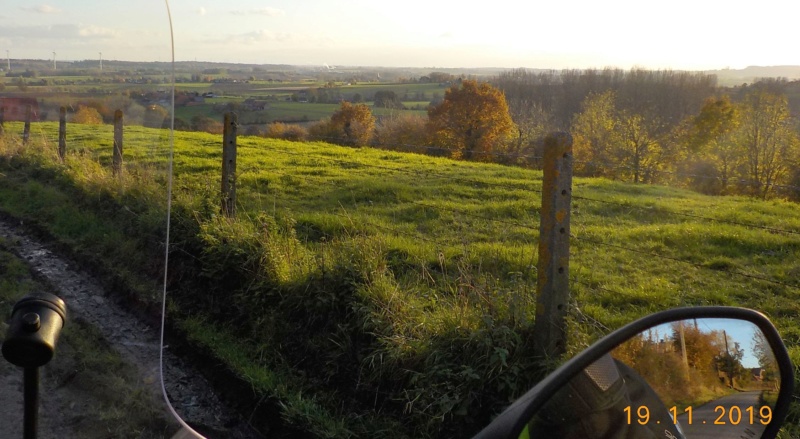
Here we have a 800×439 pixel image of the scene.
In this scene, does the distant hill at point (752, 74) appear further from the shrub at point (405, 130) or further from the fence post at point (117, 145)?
the fence post at point (117, 145)

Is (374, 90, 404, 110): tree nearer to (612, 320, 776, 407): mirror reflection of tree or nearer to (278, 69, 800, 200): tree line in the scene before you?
(278, 69, 800, 200): tree line

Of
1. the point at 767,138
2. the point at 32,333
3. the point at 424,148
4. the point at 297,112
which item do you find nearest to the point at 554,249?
the point at 32,333

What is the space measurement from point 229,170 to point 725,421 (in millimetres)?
6381

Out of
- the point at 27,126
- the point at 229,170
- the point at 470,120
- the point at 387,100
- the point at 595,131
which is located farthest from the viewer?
the point at 470,120

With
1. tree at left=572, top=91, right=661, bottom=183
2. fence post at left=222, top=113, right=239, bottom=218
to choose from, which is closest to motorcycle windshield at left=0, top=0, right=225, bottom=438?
fence post at left=222, top=113, right=239, bottom=218

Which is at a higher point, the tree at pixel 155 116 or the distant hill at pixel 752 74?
the distant hill at pixel 752 74

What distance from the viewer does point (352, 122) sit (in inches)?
1022

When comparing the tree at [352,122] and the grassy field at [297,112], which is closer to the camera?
the grassy field at [297,112]

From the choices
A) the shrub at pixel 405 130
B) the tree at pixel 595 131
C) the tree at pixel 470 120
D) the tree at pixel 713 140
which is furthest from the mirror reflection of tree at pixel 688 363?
the tree at pixel 470 120

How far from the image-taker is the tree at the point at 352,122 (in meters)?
25.2

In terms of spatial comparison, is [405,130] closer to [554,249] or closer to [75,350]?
[554,249]

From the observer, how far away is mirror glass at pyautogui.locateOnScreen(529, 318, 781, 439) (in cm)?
135

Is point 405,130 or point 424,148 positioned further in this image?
point 405,130

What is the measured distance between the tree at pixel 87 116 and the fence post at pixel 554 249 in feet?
9.81
